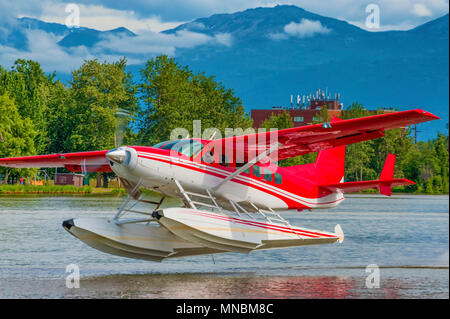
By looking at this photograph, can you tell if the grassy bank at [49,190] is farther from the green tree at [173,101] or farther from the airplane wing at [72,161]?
the airplane wing at [72,161]

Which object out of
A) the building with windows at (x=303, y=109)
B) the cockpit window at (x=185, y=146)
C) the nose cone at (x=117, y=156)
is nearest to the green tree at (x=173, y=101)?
the cockpit window at (x=185, y=146)

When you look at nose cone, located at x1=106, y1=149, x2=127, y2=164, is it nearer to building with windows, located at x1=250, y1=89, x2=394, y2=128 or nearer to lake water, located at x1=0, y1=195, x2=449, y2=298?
lake water, located at x1=0, y1=195, x2=449, y2=298

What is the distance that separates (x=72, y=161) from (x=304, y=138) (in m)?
5.16

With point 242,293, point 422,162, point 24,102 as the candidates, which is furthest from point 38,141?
point 242,293

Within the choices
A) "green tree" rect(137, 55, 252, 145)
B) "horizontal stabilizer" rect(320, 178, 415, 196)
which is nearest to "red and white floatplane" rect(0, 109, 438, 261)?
"horizontal stabilizer" rect(320, 178, 415, 196)

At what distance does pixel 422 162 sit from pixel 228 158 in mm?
74868

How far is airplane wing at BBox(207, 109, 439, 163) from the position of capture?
1198cm

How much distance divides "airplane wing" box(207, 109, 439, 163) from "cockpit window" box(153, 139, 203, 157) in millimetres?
314

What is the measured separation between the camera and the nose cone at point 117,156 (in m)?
11.4

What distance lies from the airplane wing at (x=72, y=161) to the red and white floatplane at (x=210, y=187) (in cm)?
3

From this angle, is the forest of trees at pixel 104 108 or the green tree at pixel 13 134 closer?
the green tree at pixel 13 134

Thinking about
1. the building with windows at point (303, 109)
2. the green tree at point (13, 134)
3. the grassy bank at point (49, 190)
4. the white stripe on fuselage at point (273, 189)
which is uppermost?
the building with windows at point (303, 109)

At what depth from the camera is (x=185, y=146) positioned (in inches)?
494
